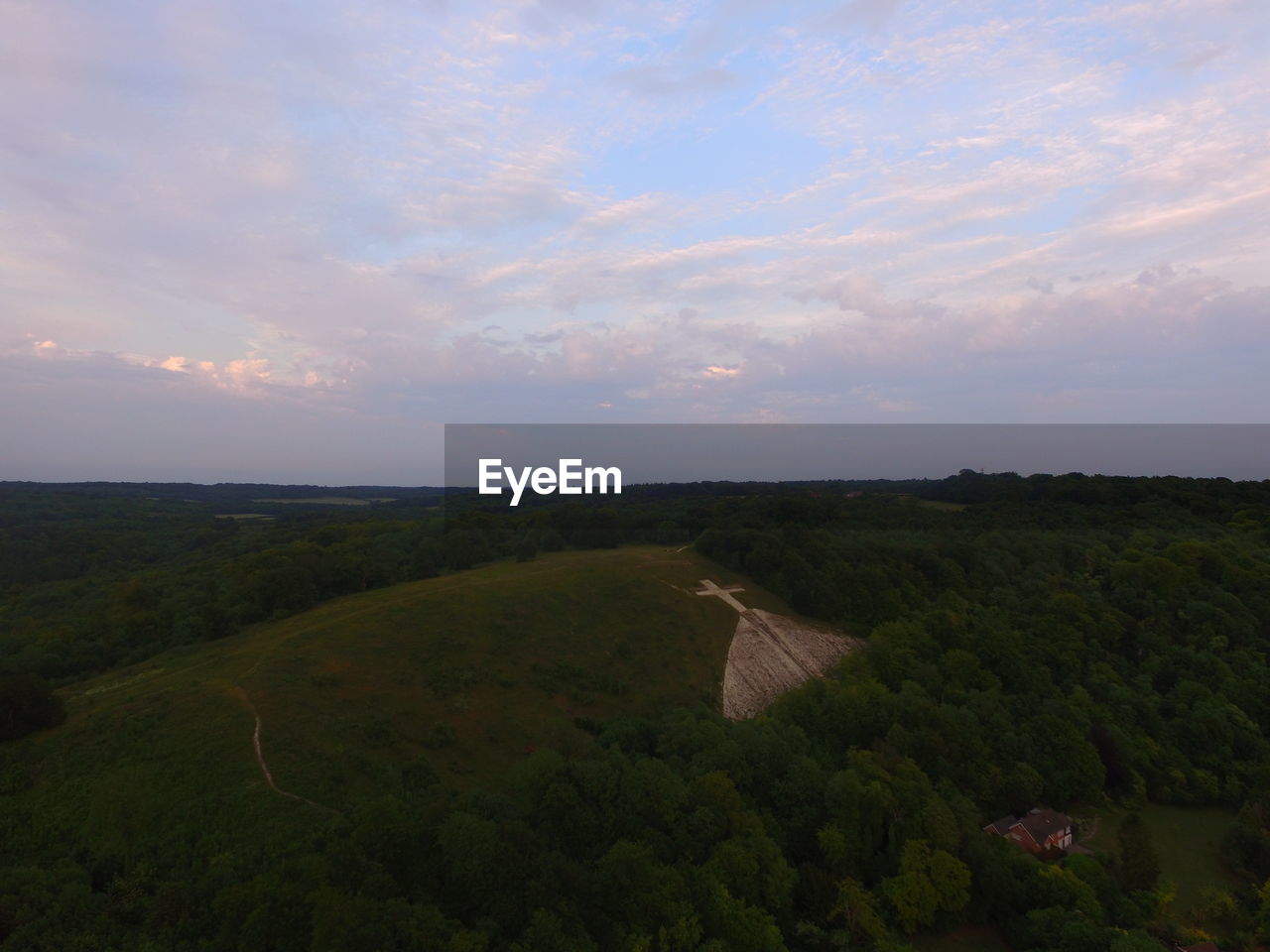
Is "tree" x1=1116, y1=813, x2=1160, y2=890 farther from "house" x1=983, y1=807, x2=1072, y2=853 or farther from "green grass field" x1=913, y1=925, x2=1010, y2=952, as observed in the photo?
"green grass field" x1=913, y1=925, x2=1010, y2=952

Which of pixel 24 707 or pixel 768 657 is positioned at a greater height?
pixel 24 707

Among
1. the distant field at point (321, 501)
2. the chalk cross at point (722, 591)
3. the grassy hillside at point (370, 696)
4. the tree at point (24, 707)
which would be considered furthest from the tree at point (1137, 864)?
the distant field at point (321, 501)

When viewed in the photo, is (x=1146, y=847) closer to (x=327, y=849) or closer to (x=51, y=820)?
(x=327, y=849)

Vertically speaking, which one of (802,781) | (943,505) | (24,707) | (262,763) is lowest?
(802,781)

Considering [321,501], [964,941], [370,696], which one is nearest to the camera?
[964,941]

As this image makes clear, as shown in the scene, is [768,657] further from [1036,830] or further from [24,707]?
[24,707]

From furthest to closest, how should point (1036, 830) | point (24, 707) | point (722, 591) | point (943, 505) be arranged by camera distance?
point (943, 505) < point (722, 591) < point (1036, 830) < point (24, 707)

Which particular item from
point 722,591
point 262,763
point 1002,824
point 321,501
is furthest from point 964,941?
point 321,501

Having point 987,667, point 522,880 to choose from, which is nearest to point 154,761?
point 522,880

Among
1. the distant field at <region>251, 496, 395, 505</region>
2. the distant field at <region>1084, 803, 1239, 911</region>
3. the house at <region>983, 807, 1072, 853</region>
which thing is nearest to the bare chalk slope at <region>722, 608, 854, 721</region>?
the house at <region>983, 807, 1072, 853</region>
